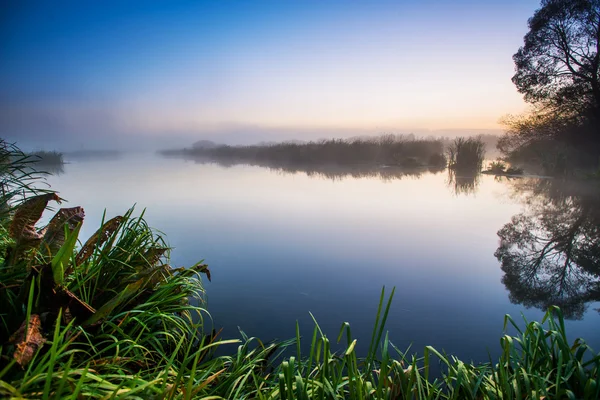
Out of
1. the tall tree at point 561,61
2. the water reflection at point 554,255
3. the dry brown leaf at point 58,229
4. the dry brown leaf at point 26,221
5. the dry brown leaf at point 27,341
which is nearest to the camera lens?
the dry brown leaf at point 27,341

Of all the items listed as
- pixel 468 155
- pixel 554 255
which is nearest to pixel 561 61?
pixel 468 155

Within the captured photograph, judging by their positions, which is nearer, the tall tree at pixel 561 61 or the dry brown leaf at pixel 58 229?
the dry brown leaf at pixel 58 229

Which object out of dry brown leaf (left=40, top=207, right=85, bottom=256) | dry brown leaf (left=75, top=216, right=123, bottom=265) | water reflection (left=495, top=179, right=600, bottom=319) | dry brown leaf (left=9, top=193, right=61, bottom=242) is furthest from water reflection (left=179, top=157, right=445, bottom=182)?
dry brown leaf (left=9, top=193, right=61, bottom=242)

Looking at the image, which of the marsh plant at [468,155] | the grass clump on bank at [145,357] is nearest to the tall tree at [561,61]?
the marsh plant at [468,155]

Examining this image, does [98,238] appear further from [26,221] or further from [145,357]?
[145,357]

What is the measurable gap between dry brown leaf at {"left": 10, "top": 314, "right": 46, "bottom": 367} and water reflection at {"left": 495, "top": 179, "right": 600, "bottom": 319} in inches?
92.2

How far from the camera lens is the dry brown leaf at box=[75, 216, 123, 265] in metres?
1.35

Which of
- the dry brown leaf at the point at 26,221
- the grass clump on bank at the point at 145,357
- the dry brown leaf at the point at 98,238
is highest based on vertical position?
the dry brown leaf at the point at 26,221

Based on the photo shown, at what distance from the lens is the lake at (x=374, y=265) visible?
5.84 feet

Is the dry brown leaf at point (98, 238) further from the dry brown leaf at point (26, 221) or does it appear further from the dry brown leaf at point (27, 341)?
the dry brown leaf at point (27, 341)

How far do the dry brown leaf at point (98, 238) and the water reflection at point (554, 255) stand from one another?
2275 mm

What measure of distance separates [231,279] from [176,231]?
1.44m

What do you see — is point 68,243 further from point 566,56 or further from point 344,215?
point 566,56

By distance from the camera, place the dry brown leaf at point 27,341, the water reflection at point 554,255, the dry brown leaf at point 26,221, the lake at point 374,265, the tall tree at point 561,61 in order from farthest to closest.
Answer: the tall tree at point 561,61, the water reflection at point 554,255, the lake at point 374,265, the dry brown leaf at point 26,221, the dry brown leaf at point 27,341
